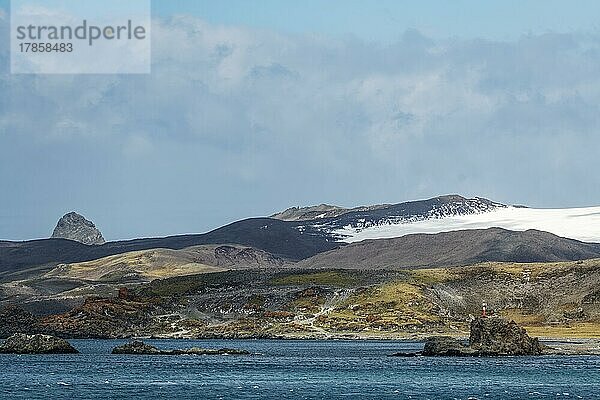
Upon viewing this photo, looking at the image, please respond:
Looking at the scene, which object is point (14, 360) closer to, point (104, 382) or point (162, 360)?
point (162, 360)

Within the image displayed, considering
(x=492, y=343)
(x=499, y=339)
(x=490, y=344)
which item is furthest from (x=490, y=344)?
(x=499, y=339)

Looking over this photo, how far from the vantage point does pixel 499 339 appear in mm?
187375

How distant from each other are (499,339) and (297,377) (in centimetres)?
5161

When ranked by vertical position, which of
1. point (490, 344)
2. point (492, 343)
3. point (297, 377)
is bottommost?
point (297, 377)

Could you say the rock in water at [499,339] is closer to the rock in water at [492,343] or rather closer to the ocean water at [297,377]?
the rock in water at [492,343]

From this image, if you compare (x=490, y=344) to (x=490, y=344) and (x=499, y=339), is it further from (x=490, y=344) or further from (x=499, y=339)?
(x=499, y=339)

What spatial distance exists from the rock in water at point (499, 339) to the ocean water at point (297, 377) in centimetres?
682

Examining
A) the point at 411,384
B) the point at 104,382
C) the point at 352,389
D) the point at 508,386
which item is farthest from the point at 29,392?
the point at 508,386

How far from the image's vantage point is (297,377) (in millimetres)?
149000

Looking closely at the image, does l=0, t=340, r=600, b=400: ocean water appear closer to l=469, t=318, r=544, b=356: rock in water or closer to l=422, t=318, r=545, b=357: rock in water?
l=422, t=318, r=545, b=357: rock in water

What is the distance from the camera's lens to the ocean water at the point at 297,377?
12396cm

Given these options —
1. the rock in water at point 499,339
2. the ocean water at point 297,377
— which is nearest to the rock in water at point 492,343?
the rock in water at point 499,339

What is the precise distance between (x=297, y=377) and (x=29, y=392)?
39.3m

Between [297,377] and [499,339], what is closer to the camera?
[297,377]
